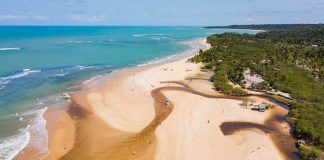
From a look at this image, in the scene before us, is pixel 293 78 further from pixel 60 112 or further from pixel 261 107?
pixel 60 112

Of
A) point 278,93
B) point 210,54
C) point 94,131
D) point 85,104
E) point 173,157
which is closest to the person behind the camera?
point 173,157

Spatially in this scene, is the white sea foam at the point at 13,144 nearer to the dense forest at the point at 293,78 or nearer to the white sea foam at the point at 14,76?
the white sea foam at the point at 14,76

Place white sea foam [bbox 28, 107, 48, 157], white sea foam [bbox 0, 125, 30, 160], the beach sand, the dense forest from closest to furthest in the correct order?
1. white sea foam [bbox 0, 125, 30, 160]
2. the beach sand
3. white sea foam [bbox 28, 107, 48, 157]
4. the dense forest

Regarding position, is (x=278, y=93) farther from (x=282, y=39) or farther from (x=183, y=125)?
(x=282, y=39)

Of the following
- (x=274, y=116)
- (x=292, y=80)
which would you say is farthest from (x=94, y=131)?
(x=292, y=80)

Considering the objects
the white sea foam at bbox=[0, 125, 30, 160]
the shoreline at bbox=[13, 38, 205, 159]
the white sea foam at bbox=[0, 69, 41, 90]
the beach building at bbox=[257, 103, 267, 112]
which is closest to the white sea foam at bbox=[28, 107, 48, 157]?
the shoreline at bbox=[13, 38, 205, 159]

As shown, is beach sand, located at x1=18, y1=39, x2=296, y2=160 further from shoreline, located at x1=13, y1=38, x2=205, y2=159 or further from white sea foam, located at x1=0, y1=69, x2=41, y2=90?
white sea foam, located at x1=0, y1=69, x2=41, y2=90

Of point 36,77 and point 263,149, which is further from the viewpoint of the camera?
point 36,77
